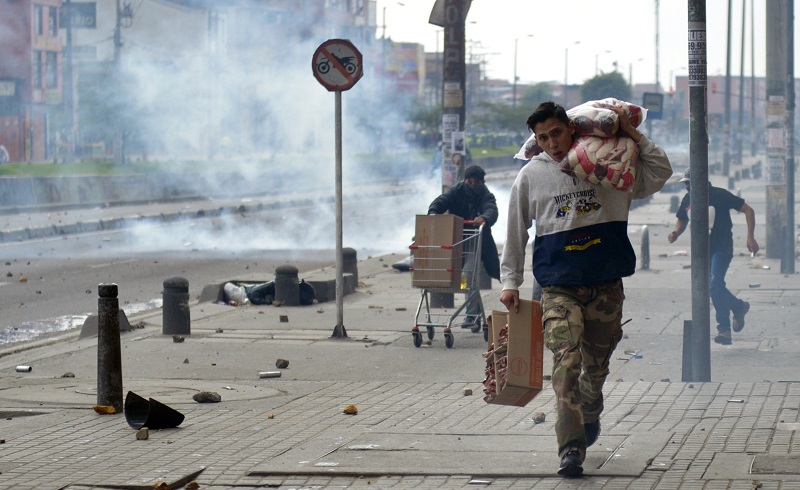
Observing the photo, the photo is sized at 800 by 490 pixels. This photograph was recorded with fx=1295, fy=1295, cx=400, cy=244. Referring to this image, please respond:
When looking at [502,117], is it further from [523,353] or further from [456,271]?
[523,353]

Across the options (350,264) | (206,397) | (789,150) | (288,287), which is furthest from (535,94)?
(206,397)

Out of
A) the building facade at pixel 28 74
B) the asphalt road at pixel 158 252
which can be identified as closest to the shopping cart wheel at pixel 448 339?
the asphalt road at pixel 158 252

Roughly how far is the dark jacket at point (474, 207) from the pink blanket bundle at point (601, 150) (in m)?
5.68

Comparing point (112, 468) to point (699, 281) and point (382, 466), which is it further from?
point (699, 281)

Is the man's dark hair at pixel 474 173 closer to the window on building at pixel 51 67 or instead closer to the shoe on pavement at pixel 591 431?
the shoe on pavement at pixel 591 431

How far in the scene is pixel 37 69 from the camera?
5106 centimetres

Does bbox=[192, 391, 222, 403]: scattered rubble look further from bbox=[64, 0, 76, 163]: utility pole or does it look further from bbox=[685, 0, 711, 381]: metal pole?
bbox=[64, 0, 76, 163]: utility pole

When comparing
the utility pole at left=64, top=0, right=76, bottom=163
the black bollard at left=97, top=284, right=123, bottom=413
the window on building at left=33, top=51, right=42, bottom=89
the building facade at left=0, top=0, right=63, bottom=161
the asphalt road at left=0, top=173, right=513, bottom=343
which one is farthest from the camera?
the window on building at left=33, top=51, right=42, bottom=89

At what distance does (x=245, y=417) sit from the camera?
7758 mm

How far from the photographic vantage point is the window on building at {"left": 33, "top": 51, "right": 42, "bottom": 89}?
50.7 metres

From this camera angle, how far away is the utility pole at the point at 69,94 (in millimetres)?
48188

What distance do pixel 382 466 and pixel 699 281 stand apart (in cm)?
317

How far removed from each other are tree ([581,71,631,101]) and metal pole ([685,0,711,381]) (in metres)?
62.3

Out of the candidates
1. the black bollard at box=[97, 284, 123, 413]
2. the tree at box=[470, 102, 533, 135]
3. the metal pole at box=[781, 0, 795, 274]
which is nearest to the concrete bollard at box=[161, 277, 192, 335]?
the black bollard at box=[97, 284, 123, 413]
